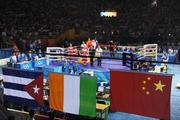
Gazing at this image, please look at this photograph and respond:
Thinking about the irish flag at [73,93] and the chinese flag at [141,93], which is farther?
the irish flag at [73,93]

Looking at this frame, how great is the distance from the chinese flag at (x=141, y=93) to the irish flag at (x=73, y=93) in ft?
1.51

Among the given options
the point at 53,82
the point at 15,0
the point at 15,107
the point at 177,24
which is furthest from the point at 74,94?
the point at 15,0

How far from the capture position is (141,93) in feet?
23.2

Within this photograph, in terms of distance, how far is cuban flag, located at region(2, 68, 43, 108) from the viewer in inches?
325

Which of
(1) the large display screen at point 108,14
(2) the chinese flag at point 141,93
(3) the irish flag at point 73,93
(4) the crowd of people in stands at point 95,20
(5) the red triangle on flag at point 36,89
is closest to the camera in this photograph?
(2) the chinese flag at point 141,93

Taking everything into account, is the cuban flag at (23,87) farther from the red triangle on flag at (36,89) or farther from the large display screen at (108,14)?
the large display screen at (108,14)

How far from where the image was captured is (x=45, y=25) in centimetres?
2739

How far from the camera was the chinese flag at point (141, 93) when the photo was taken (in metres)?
6.80

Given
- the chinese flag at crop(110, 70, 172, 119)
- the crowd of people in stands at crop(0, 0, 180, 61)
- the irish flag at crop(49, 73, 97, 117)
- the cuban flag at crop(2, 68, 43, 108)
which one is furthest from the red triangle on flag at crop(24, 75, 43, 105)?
the crowd of people in stands at crop(0, 0, 180, 61)

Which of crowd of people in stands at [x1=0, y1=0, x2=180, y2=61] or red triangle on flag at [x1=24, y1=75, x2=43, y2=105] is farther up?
crowd of people in stands at [x1=0, y1=0, x2=180, y2=61]

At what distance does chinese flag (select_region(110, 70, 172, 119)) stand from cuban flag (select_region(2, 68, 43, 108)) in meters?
1.87

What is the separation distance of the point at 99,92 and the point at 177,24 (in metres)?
15.9

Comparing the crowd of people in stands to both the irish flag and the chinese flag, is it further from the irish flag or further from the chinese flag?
the chinese flag

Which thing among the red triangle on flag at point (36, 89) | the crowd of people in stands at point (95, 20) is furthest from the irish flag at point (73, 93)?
the crowd of people in stands at point (95, 20)
